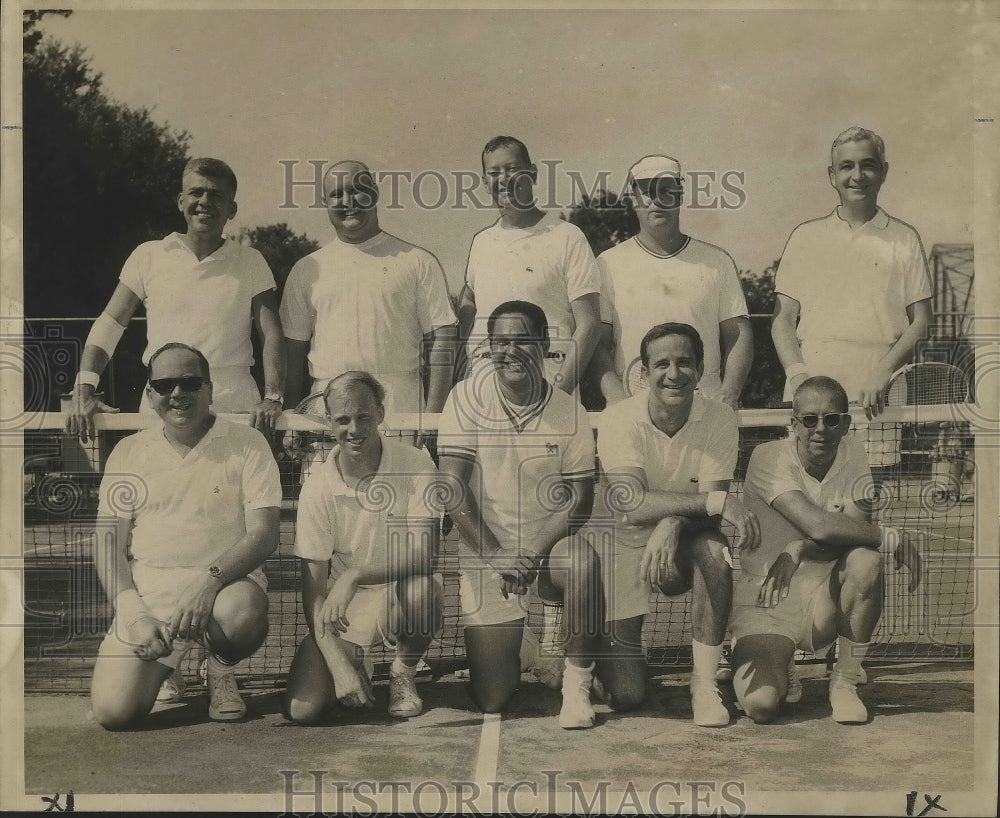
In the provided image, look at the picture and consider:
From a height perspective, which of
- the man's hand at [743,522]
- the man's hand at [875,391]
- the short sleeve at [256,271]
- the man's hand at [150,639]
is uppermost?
the short sleeve at [256,271]

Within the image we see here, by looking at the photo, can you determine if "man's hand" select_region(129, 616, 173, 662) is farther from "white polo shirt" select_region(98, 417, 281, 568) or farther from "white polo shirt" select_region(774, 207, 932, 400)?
"white polo shirt" select_region(774, 207, 932, 400)

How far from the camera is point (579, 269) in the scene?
215 inches

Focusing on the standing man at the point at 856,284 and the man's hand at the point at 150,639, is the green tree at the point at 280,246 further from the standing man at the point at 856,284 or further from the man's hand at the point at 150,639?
the standing man at the point at 856,284

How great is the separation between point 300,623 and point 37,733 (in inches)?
56.2

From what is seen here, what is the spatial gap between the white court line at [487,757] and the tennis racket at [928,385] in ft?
8.82

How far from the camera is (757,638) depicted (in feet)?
17.8

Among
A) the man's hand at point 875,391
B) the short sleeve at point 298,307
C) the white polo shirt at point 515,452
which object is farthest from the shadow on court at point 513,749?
the short sleeve at point 298,307

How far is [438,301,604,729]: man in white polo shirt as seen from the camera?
538 cm

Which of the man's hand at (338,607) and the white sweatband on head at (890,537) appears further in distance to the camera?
the white sweatband on head at (890,537)

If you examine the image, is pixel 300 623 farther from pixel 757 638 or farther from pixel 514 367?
pixel 757 638

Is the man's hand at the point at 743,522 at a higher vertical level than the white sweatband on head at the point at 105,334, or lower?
lower

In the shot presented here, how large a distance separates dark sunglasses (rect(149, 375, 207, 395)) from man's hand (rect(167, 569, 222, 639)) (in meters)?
0.95

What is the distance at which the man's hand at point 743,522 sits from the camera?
529 centimetres

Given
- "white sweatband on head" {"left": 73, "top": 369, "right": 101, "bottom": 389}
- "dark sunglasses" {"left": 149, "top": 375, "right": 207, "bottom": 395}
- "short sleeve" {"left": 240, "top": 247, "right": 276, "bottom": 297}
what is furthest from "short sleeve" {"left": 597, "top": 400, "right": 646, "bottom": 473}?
"white sweatband on head" {"left": 73, "top": 369, "right": 101, "bottom": 389}
